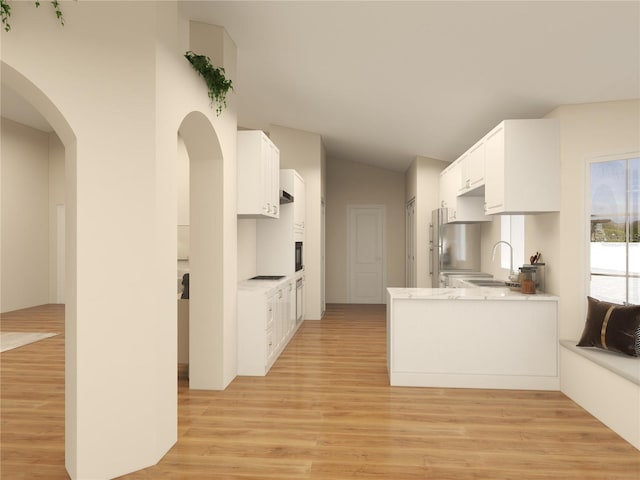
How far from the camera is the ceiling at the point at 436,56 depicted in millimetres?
2973

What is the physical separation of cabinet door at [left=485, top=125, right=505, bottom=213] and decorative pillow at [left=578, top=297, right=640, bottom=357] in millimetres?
1168

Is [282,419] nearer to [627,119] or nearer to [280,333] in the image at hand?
[280,333]

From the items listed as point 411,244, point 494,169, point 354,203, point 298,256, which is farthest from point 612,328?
point 354,203

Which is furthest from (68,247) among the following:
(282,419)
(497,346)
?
(497,346)

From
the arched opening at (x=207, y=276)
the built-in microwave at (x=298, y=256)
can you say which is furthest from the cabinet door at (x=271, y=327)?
the built-in microwave at (x=298, y=256)

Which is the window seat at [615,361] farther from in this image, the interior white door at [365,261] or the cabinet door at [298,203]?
the interior white door at [365,261]

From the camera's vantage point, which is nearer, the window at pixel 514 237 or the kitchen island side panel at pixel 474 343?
the kitchen island side panel at pixel 474 343

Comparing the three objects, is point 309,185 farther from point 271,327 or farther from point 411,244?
point 271,327

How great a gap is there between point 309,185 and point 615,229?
15.7 feet

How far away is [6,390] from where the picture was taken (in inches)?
159

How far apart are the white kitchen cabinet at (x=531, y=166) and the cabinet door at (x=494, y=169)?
53 mm

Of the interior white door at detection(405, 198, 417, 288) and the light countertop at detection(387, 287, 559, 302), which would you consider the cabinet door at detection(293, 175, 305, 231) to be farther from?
the light countertop at detection(387, 287, 559, 302)

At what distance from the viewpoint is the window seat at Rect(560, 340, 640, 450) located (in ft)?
9.85

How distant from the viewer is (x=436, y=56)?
375 centimetres
